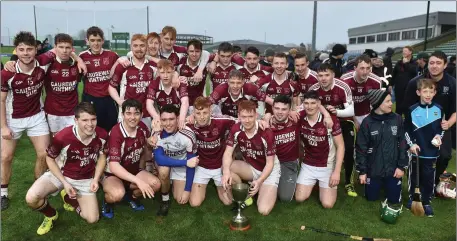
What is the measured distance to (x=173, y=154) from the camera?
15.0ft

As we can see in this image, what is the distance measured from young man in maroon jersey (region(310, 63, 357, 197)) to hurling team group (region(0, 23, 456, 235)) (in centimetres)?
1

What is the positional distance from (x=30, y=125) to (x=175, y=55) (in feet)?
7.62

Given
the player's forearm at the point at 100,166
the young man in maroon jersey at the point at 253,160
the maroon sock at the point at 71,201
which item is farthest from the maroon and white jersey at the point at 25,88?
the young man in maroon jersey at the point at 253,160

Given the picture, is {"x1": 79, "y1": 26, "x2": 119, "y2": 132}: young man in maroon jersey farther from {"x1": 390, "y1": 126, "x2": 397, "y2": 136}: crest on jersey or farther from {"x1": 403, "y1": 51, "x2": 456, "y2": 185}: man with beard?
{"x1": 403, "y1": 51, "x2": 456, "y2": 185}: man with beard

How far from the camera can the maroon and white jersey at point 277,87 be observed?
17.8 feet

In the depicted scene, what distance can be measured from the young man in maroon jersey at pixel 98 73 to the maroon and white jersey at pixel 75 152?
1304 mm

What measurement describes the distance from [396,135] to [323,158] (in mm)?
943

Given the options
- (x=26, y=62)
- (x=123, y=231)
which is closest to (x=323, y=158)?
(x=123, y=231)

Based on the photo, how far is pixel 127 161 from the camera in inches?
167

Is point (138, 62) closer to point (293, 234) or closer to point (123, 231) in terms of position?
point (123, 231)

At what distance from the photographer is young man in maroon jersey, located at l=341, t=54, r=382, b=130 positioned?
5.20m

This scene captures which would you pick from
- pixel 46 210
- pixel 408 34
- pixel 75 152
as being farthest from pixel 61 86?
pixel 408 34

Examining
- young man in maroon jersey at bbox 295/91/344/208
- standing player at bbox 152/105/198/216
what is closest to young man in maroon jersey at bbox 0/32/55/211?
standing player at bbox 152/105/198/216

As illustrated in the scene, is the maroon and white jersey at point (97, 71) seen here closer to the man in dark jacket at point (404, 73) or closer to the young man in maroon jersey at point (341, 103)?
the young man in maroon jersey at point (341, 103)
